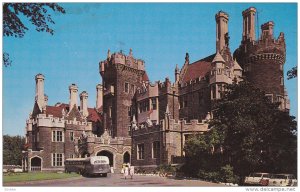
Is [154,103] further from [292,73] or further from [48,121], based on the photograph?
[292,73]

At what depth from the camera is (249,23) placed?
35.7 metres

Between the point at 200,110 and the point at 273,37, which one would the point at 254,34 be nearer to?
the point at 273,37

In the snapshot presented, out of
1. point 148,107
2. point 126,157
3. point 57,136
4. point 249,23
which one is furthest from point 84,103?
point 249,23

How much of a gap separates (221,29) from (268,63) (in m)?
5.40

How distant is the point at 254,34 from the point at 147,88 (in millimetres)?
9808

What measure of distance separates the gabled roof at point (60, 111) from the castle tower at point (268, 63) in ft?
56.3

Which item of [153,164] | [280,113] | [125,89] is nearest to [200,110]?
[153,164]

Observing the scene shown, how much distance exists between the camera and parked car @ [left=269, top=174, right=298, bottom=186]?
64.3 ft

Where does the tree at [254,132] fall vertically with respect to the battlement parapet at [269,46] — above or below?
below

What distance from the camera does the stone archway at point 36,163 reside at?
38.3 m

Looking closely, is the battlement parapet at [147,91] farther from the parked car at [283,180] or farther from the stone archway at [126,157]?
the parked car at [283,180]

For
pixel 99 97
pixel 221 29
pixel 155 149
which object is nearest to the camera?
pixel 155 149

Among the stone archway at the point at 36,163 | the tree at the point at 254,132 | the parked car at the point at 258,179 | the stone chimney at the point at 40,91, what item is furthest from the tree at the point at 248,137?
the stone chimney at the point at 40,91

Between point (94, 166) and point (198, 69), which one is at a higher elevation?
point (198, 69)
